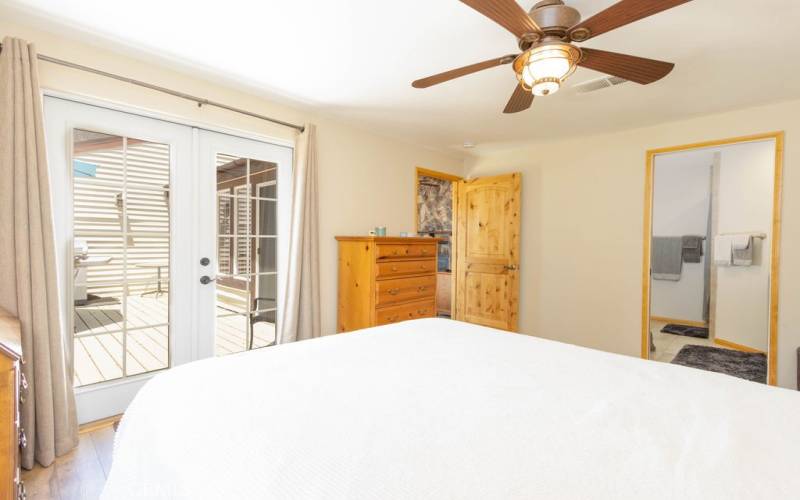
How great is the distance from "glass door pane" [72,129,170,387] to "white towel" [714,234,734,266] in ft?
18.0

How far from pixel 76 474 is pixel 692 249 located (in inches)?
258

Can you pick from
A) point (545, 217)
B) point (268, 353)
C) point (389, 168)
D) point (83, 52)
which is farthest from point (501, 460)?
point (545, 217)

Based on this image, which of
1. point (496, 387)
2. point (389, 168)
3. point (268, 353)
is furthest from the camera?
point (389, 168)

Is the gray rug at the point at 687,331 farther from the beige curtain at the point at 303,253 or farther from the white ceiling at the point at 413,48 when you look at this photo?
the beige curtain at the point at 303,253

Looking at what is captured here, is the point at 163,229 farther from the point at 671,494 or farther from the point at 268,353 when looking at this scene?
the point at 671,494

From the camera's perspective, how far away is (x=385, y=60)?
2.32 meters

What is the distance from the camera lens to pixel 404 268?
3324 mm

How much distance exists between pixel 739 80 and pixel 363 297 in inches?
126

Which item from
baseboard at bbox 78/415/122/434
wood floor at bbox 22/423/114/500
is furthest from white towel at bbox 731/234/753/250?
baseboard at bbox 78/415/122/434

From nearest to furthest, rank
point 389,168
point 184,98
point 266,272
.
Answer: point 184,98 < point 266,272 < point 389,168

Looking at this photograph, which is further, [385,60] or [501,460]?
[385,60]

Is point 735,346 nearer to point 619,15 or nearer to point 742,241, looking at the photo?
point 742,241

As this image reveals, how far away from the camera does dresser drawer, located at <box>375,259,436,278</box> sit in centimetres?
315

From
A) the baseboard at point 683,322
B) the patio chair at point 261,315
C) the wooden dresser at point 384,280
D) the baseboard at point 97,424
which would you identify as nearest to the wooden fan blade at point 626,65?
the wooden dresser at point 384,280
